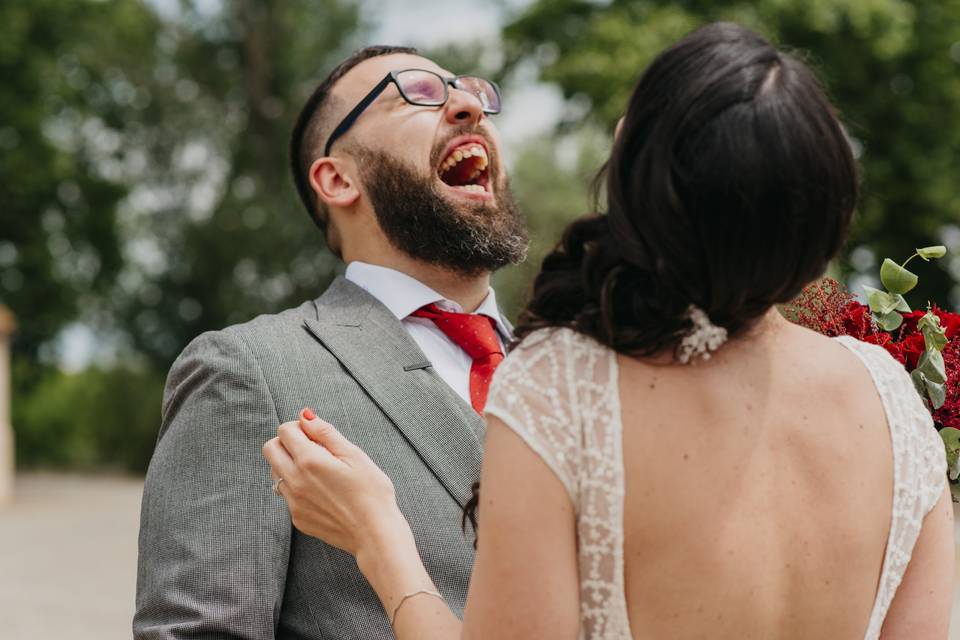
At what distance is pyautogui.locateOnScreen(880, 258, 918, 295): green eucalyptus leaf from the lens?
2.38 meters

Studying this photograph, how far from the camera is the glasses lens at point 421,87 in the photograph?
127 inches

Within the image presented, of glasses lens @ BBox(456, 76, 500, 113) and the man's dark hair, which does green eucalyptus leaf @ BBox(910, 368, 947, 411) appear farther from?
the man's dark hair

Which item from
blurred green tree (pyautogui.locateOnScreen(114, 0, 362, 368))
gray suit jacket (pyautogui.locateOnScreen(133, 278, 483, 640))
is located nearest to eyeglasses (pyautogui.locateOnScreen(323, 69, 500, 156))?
gray suit jacket (pyautogui.locateOnScreen(133, 278, 483, 640))

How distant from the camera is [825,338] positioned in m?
1.79

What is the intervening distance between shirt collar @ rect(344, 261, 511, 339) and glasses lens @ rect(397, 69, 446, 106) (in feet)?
1.60

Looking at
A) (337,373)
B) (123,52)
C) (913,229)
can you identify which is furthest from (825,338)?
(123,52)

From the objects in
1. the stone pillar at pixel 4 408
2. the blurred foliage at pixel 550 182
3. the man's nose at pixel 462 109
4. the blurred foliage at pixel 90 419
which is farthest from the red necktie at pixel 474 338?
the blurred foliage at pixel 90 419

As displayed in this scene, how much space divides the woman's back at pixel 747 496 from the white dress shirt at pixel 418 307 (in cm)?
122

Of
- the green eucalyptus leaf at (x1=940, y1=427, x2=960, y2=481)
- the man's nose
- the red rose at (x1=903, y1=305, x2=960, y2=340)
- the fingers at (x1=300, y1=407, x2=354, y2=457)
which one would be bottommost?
the green eucalyptus leaf at (x1=940, y1=427, x2=960, y2=481)

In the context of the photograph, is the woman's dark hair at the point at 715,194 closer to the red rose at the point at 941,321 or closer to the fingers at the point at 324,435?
the fingers at the point at 324,435

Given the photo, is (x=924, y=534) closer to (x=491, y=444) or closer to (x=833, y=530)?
(x=833, y=530)

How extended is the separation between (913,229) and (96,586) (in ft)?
42.9

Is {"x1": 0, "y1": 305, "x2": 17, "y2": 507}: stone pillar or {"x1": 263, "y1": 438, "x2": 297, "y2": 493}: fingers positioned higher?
{"x1": 263, "y1": 438, "x2": 297, "y2": 493}: fingers

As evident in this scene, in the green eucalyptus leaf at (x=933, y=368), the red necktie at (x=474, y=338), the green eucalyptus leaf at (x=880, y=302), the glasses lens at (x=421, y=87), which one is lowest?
the red necktie at (x=474, y=338)
